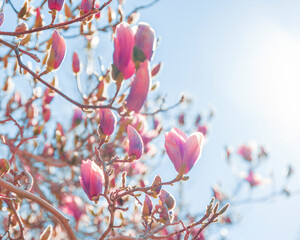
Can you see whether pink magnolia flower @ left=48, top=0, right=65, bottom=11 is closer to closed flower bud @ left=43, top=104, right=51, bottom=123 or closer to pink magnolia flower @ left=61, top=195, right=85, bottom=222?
closed flower bud @ left=43, top=104, right=51, bottom=123

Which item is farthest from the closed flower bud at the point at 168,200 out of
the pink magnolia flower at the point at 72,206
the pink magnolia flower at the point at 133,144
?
the pink magnolia flower at the point at 72,206

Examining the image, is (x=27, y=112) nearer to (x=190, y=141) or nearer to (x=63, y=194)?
(x=63, y=194)

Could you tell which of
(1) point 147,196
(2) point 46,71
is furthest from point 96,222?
(2) point 46,71

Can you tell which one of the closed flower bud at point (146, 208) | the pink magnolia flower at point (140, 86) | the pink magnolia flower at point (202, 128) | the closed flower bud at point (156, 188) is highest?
the pink magnolia flower at point (202, 128)

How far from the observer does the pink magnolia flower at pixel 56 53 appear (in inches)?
43.6

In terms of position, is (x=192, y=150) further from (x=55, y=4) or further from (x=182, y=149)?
(x=55, y=4)

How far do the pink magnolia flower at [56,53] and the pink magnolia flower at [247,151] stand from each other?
6.36ft

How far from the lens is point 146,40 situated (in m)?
1.00

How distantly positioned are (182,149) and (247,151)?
1843 mm

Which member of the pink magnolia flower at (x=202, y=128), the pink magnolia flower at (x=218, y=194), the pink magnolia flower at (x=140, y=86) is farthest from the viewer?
the pink magnolia flower at (x=202, y=128)

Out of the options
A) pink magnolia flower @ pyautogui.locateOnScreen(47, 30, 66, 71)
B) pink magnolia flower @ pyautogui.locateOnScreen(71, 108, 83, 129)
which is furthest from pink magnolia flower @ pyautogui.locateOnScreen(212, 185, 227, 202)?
pink magnolia flower @ pyautogui.locateOnScreen(47, 30, 66, 71)

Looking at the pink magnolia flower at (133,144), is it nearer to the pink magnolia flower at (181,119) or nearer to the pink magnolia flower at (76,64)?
the pink magnolia flower at (76,64)

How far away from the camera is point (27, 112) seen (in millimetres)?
2023

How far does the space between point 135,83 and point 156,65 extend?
1.37ft
